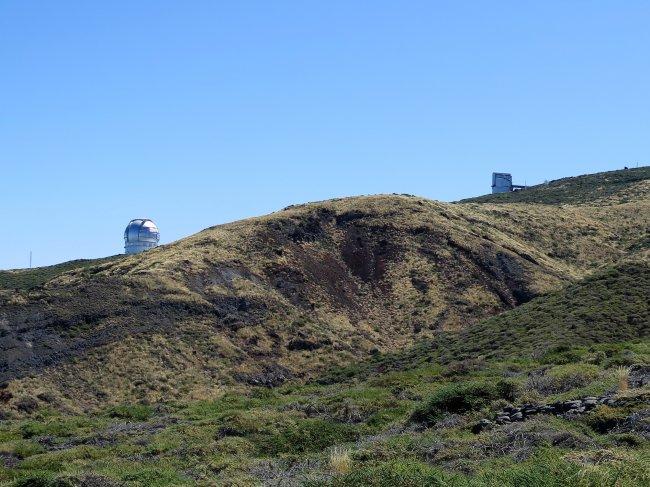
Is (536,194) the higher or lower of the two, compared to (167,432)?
higher

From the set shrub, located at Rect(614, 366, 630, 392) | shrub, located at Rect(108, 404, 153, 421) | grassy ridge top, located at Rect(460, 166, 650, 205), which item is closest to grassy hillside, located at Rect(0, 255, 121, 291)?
shrub, located at Rect(108, 404, 153, 421)

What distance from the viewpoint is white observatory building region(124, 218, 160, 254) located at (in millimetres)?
104625

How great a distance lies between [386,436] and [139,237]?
273ft

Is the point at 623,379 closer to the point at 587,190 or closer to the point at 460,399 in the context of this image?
the point at 460,399

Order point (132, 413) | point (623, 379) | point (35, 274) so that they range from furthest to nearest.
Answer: point (35, 274)
point (132, 413)
point (623, 379)

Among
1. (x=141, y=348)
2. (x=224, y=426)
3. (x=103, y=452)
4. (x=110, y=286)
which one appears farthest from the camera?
(x=110, y=286)

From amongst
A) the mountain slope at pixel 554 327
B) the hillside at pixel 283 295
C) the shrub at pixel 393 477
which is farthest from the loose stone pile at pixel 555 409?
the hillside at pixel 283 295

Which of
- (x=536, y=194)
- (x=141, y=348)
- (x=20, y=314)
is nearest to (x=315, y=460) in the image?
(x=141, y=348)

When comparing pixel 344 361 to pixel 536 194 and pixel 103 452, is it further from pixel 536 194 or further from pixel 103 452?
pixel 536 194

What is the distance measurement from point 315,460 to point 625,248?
60.5 meters

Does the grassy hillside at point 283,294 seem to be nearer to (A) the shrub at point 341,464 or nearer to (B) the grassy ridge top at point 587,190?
(B) the grassy ridge top at point 587,190

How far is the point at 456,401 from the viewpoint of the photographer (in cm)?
2619

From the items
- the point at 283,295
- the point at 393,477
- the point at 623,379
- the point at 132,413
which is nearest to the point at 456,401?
the point at 623,379

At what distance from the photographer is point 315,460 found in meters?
22.0
